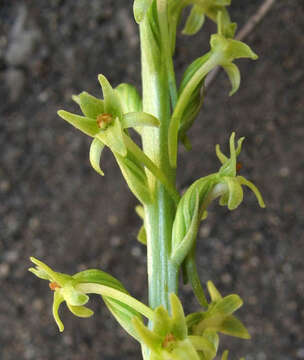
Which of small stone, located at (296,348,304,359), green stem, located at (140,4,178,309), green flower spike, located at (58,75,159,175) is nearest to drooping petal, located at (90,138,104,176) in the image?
green flower spike, located at (58,75,159,175)

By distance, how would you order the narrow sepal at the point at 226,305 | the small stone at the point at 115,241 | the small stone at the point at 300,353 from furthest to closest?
the small stone at the point at 115,241 < the small stone at the point at 300,353 < the narrow sepal at the point at 226,305

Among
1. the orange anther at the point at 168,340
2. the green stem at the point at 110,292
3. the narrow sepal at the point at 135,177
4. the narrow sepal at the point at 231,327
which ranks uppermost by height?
the narrow sepal at the point at 135,177

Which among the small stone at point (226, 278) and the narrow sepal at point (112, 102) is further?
the small stone at point (226, 278)

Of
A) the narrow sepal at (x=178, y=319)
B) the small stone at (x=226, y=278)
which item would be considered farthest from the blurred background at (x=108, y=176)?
the narrow sepal at (x=178, y=319)

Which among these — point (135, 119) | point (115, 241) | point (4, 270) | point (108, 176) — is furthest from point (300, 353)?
point (135, 119)

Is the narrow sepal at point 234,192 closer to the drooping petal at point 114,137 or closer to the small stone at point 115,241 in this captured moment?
the drooping petal at point 114,137

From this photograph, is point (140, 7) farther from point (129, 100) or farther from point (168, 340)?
point (168, 340)
